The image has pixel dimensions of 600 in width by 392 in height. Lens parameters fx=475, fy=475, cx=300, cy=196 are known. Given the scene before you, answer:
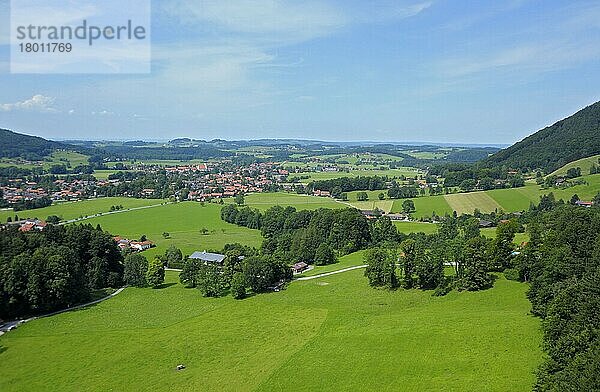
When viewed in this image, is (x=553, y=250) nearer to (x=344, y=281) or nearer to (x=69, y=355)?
(x=344, y=281)

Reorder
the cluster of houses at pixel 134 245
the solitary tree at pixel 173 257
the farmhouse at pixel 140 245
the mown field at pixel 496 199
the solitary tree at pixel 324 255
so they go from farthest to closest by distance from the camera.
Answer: the mown field at pixel 496 199, the farmhouse at pixel 140 245, the cluster of houses at pixel 134 245, the solitary tree at pixel 173 257, the solitary tree at pixel 324 255

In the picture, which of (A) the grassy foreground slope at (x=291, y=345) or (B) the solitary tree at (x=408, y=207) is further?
(B) the solitary tree at (x=408, y=207)

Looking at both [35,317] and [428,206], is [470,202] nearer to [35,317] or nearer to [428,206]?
[428,206]

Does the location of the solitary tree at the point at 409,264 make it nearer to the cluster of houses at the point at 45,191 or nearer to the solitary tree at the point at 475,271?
the solitary tree at the point at 475,271

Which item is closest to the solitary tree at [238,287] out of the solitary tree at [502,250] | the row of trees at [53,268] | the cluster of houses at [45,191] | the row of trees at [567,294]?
the row of trees at [53,268]

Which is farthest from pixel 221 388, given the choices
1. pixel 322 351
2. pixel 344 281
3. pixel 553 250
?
pixel 553 250

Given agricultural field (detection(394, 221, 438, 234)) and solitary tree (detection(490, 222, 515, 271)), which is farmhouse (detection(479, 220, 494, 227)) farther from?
solitary tree (detection(490, 222, 515, 271))

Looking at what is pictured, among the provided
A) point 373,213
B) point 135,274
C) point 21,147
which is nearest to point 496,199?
point 373,213
